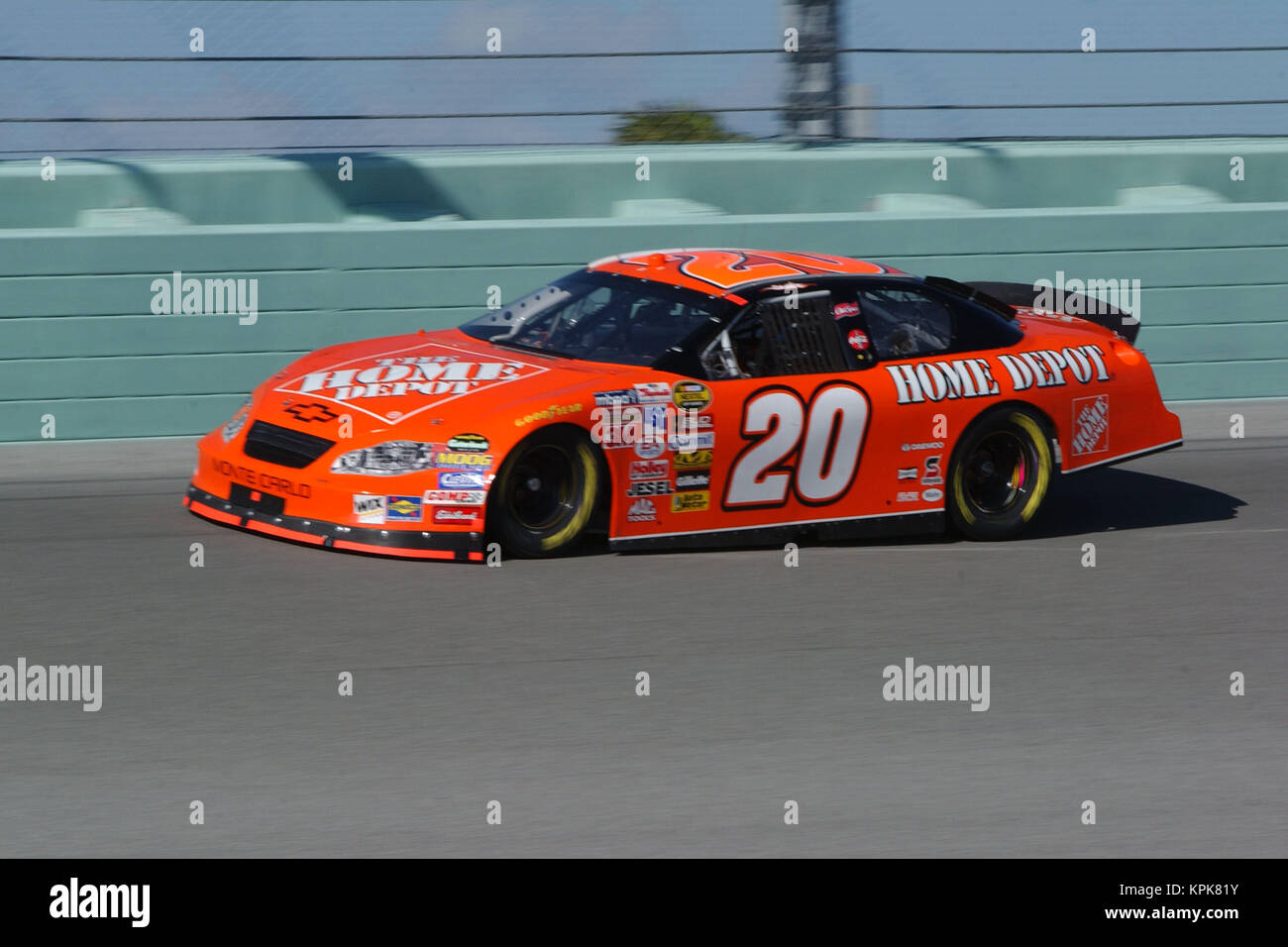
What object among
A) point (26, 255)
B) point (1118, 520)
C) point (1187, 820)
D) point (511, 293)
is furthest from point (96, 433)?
point (1187, 820)

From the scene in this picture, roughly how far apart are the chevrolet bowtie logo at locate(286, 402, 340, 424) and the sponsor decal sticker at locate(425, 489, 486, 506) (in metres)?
0.61

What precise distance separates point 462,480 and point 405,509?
0.28 m

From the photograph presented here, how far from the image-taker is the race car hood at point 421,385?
23.0 ft

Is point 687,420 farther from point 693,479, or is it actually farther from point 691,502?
point 691,502

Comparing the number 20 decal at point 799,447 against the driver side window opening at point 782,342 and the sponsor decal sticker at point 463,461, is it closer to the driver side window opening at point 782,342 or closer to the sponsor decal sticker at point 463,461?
the driver side window opening at point 782,342

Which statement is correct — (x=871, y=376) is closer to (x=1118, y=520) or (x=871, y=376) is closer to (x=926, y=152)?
(x=1118, y=520)

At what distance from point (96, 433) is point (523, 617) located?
485 cm

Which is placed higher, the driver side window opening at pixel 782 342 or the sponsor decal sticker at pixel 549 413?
the driver side window opening at pixel 782 342

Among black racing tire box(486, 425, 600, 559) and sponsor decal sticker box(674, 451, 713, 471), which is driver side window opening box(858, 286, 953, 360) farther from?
black racing tire box(486, 425, 600, 559)

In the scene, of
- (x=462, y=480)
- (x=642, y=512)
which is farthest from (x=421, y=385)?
(x=642, y=512)

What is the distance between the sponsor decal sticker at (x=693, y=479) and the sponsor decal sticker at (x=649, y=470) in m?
0.07

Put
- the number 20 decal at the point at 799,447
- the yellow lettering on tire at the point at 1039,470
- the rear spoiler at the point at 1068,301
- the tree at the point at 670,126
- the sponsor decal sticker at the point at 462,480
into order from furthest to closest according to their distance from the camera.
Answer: the tree at the point at 670,126 < the rear spoiler at the point at 1068,301 < the yellow lettering on tire at the point at 1039,470 < the number 20 decal at the point at 799,447 < the sponsor decal sticker at the point at 462,480

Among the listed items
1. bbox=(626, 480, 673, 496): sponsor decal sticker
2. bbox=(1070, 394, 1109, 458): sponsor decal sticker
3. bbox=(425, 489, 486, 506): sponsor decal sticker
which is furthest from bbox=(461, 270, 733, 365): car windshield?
bbox=(1070, 394, 1109, 458): sponsor decal sticker

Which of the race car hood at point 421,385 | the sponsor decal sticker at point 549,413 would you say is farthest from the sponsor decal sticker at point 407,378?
the sponsor decal sticker at point 549,413
